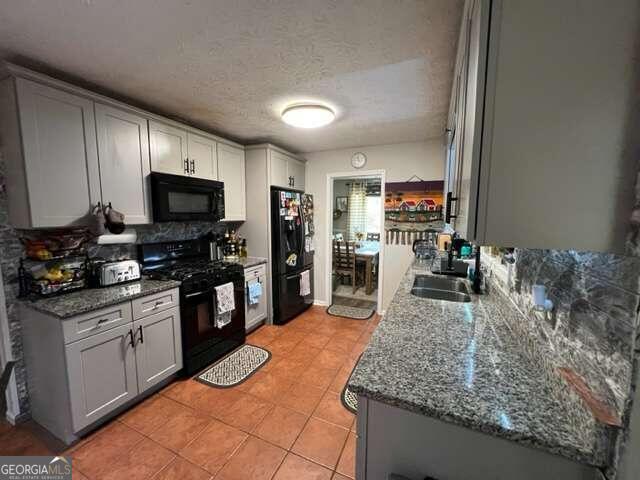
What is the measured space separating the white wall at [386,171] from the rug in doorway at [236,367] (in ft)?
5.14

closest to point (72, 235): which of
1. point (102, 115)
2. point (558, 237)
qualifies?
point (102, 115)

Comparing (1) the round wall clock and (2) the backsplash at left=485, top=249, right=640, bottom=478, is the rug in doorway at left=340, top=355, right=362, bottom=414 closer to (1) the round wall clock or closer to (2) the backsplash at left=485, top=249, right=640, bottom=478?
(2) the backsplash at left=485, top=249, right=640, bottom=478

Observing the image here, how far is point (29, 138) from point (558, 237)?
2.53m

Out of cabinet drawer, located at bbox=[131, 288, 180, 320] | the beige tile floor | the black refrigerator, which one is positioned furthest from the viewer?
the black refrigerator

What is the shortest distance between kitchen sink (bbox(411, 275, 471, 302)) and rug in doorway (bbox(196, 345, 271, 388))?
159 centimetres

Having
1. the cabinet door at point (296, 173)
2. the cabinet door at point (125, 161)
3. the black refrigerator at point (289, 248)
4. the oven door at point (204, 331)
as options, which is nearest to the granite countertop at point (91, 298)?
the oven door at point (204, 331)

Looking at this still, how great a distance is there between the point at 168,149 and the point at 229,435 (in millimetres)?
2313

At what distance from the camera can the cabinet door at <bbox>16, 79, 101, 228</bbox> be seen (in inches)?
61.9

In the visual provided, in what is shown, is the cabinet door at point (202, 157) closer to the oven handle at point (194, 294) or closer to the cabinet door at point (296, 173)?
the cabinet door at point (296, 173)

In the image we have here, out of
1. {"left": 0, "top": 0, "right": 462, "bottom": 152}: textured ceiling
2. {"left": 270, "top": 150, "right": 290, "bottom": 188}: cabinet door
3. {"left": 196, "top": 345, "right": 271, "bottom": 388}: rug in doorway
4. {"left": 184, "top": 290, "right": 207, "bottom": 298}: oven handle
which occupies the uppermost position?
{"left": 0, "top": 0, "right": 462, "bottom": 152}: textured ceiling

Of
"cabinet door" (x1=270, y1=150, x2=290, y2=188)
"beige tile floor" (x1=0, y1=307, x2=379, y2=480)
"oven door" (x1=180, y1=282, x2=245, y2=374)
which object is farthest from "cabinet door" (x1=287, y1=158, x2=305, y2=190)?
"beige tile floor" (x1=0, y1=307, x2=379, y2=480)

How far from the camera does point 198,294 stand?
228cm

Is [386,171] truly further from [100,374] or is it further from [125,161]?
[100,374]

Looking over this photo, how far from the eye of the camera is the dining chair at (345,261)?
4.80 metres
